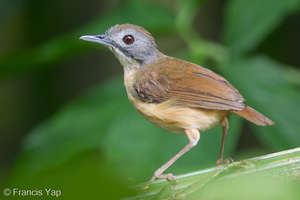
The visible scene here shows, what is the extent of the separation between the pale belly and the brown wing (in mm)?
52

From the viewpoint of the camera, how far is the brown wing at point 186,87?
2590 millimetres

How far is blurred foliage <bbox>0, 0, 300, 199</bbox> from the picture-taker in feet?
10.5

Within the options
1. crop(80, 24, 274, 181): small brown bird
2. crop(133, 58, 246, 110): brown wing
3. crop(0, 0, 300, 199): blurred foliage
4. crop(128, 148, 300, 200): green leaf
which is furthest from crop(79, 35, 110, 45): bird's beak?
crop(128, 148, 300, 200): green leaf

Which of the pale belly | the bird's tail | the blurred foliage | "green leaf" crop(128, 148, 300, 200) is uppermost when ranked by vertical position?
the blurred foliage

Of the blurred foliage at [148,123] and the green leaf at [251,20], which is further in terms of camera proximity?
the green leaf at [251,20]

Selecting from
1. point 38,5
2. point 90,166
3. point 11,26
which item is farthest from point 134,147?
point 11,26

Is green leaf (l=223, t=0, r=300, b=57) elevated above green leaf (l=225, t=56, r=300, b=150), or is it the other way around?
green leaf (l=223, t=0, r=300, b=57)

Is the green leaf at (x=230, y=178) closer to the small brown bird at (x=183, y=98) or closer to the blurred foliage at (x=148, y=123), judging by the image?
the small brown bird at (x=183, y=98)

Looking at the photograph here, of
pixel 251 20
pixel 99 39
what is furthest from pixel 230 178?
pixel 251 20

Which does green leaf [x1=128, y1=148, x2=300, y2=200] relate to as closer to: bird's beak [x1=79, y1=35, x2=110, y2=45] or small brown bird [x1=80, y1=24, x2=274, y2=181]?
small brown bird [x1=80, y1=24, x2=274, y2=181]

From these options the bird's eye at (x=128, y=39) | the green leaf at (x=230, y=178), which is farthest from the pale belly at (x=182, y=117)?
the green leaf at (x=230, y=178)

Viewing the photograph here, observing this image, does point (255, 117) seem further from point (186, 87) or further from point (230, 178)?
point (230, 178)

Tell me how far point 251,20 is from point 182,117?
1371 mm

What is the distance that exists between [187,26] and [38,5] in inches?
129
